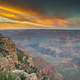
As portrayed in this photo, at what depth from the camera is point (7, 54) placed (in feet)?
27.4

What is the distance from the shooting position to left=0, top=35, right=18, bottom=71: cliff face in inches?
325

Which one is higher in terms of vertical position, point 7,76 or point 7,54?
point 7,54

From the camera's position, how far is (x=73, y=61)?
8523 millimetres

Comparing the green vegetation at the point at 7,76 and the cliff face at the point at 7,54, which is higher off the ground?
the cliff face at the point at 7,54

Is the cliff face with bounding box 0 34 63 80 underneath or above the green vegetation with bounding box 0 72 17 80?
above

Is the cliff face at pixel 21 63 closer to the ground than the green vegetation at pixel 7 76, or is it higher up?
higher up

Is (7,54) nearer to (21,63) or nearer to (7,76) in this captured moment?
(21,63)

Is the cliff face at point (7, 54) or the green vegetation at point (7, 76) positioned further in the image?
the cliff face at point (7, 54)

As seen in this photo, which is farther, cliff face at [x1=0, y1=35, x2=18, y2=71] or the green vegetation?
cliff face at [x1=0, y1=35, x2=18, y2=71]

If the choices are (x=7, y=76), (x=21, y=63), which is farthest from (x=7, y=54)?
(x=7, y=76)

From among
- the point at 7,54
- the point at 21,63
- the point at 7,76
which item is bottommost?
the point at 7,76

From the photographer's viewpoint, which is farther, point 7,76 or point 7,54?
point 7,54

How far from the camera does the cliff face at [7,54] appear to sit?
826 cm

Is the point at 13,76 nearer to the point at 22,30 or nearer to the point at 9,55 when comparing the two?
the point at 9,55
